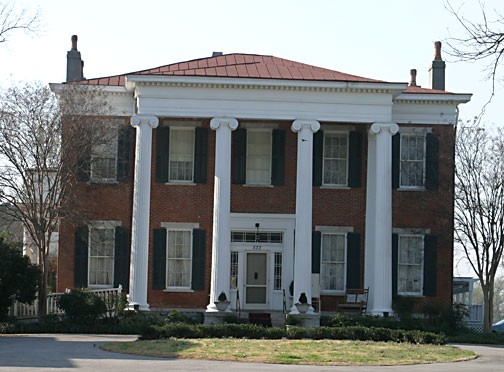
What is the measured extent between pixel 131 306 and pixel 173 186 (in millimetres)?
4836

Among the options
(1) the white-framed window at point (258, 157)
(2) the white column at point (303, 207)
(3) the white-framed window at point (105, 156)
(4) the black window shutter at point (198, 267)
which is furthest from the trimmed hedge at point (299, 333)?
(1) the white-framed window at point (258, 157)

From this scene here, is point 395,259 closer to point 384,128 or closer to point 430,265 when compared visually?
point 430,265

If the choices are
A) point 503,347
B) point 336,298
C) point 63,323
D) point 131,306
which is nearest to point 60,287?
point 131,306

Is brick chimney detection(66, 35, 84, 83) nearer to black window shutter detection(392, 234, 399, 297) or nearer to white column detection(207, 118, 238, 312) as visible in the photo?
white column detection(207, 118, 238, 312)

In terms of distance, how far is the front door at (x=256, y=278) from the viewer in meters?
36.8

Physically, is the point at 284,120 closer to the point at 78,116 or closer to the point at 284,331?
the point at 78,116

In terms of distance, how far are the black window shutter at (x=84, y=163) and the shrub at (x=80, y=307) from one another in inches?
180

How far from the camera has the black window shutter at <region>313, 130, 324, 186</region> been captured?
3678cm

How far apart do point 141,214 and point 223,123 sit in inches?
158

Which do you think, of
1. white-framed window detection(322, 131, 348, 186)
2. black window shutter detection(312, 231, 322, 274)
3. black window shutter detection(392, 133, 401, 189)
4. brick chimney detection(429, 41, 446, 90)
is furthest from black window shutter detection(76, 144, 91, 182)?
brick chimney detection(429, 41, 446, 90)

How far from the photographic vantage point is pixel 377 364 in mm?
21562

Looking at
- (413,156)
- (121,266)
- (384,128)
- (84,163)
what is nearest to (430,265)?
(413,156)

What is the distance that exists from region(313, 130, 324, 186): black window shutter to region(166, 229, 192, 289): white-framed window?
192 inches

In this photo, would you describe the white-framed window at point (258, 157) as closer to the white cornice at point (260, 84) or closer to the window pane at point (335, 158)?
the window pane at point (335, 158)
